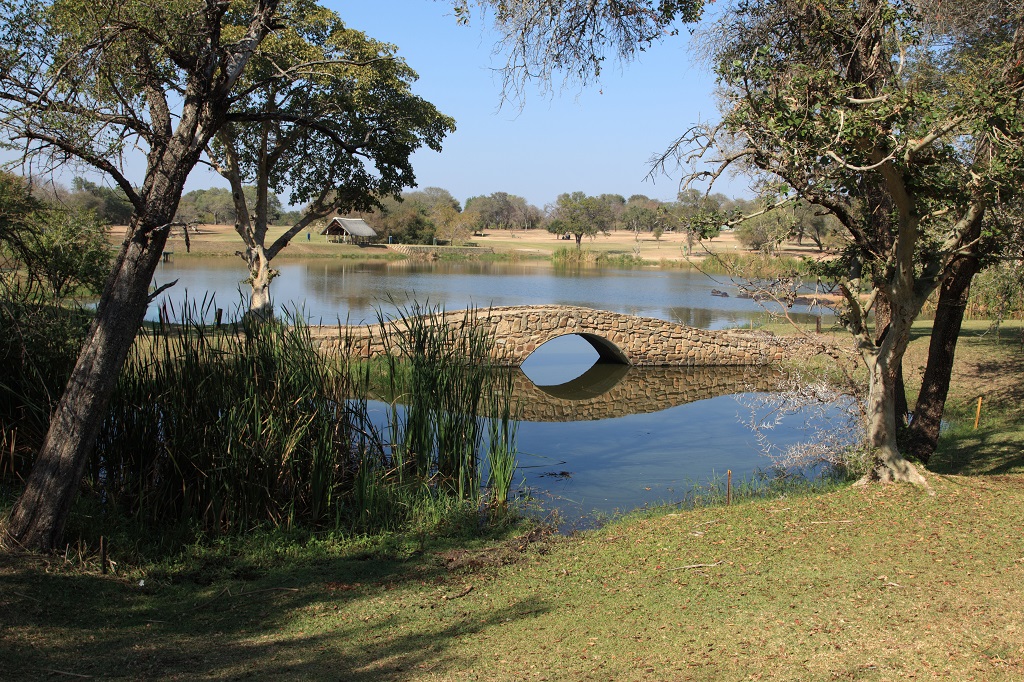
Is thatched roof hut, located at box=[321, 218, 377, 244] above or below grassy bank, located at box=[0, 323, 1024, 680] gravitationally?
above

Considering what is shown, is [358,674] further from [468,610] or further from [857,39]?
[857,39]

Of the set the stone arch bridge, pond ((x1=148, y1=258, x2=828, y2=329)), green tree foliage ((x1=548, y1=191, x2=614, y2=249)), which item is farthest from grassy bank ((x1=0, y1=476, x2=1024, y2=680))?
green tree foliage ((x1=548, y1=191, x2=614, y2=249))

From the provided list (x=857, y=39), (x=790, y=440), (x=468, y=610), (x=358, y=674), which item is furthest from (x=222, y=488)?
(x=790, y=440)

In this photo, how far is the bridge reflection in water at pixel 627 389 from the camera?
51.9 ft

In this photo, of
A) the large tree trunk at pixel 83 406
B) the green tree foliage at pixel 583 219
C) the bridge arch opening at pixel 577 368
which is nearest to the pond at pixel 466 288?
the bridge arch opening at pixel 577 368

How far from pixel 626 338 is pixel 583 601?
14738 mm

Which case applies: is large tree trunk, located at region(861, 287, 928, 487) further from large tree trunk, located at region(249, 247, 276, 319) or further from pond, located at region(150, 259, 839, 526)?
large tree trunk, located at region(249, 247, 276, 319)

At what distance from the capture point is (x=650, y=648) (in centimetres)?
450

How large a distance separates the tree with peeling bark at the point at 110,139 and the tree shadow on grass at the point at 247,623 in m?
0.55

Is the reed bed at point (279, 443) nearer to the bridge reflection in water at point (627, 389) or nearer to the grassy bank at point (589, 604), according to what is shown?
the grassy bank at point (589, 604)

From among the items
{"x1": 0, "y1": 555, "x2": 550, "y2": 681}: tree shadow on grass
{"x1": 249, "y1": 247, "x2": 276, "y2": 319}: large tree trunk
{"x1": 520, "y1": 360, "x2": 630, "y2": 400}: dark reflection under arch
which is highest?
{"x1": 249, "y1": 247, "x2": 276, "y2": 319}: large tree trunk

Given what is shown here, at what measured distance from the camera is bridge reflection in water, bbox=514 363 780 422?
51.9 ft

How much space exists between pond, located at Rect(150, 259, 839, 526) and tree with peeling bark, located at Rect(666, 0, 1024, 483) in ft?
4.72

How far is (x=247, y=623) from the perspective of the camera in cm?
517
